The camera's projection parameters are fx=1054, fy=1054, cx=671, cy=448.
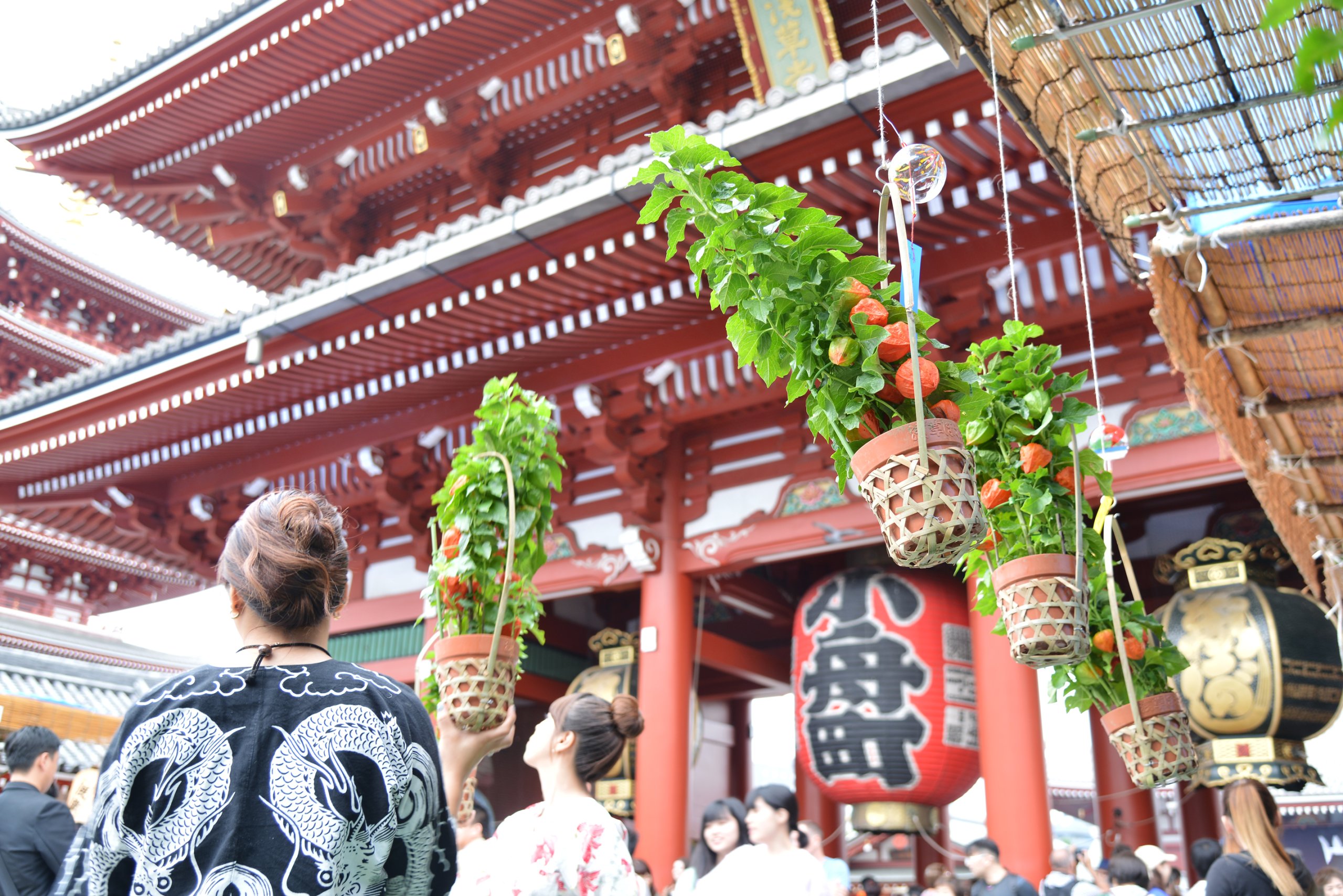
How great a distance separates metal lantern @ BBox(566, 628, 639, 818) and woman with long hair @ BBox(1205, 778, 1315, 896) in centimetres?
432

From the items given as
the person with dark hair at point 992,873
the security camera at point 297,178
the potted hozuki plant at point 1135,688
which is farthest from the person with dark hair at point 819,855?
the security camera at point 297,178

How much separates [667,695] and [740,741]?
407cm

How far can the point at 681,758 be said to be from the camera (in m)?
6.55

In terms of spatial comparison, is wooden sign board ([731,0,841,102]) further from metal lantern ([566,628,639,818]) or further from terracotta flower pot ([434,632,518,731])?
terracotta flower pot ([434,632,518,731])

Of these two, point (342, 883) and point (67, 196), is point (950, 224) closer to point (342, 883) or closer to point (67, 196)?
point (342, 883)

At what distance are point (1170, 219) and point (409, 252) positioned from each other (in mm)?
4559

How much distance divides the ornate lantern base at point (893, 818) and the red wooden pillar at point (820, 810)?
3040mm

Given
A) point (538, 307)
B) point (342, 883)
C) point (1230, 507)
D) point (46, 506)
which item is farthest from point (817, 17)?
point (46, 506)

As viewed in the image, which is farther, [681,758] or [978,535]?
[681,758]

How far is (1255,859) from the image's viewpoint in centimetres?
310

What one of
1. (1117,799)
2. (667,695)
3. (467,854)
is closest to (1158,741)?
(467,854)

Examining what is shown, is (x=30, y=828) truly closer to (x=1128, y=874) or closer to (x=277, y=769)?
(x=277, y=769)

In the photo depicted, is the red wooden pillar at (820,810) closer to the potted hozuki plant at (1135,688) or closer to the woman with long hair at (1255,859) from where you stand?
the woman with long hair at (1255,859)

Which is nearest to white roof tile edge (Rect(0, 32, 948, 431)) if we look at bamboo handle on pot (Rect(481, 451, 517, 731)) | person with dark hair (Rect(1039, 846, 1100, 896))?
bamboo handle on pot (Rect(481, 451, 517, 731))
